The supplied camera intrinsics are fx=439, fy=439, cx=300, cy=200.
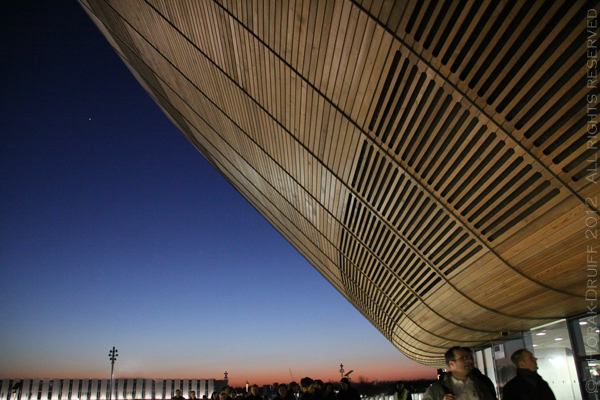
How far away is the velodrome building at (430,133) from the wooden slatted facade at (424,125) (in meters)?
0.03

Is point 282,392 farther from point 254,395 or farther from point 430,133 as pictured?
point 430,133

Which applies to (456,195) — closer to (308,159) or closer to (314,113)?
(314,113)

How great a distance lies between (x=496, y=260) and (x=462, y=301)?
8.31 feet

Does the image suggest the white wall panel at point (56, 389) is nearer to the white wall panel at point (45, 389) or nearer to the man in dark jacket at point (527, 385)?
the white wall panel at point (45, 389)

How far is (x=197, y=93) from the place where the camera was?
39.3 feet

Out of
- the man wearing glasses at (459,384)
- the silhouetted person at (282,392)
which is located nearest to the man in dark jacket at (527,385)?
the man wearing glasses at (459,384)

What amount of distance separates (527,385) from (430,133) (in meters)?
3.82

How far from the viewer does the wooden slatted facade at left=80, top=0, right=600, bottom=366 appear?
475 cm

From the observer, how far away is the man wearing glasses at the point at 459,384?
2900mm

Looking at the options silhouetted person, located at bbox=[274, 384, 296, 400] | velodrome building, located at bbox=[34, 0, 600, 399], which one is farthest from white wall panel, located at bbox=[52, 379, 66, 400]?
silhouetted person, located at bbox=[274, 384, 296, 400]

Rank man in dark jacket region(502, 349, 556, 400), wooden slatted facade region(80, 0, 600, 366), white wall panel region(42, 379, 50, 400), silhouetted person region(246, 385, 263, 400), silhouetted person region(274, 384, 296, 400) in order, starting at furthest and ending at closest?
white wall panel region(42, 379, 50, 400) → silhouetted person region(246, 385, 263, 400) → silhouetted person region(274, 384, 296, 400) → wooden slatted facade region(80, 0, 600, 366) → man in dark jacket region(502, 349, 556, 400)

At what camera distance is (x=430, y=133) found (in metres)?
6.30

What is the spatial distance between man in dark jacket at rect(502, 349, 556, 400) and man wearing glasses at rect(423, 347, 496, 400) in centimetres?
37

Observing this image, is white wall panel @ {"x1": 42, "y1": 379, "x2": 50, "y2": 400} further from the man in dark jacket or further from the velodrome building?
the man in dark jacket
